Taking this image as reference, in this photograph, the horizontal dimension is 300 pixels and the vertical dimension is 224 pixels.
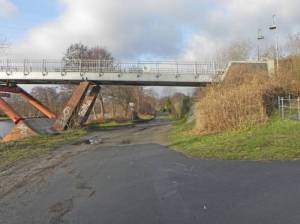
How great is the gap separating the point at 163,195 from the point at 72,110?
1281 inches

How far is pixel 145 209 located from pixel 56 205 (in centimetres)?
183

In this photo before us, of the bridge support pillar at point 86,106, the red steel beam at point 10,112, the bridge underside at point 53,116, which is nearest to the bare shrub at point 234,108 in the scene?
the bridge underside at point 53,116

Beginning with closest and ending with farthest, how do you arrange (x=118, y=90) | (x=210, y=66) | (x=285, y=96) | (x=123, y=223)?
1. (x=123, y=223)
2. (x=285, y=96)
3. (x=210, y=66)
4. (x=118, y=90)

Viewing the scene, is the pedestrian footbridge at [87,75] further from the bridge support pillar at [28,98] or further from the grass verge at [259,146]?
the grass verge at [259,146]

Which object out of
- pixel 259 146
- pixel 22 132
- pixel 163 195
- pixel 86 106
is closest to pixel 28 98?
pixel 86 106

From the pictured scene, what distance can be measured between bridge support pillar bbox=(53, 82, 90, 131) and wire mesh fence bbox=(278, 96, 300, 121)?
2159cm

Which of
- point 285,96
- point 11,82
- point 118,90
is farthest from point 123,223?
point 118,90

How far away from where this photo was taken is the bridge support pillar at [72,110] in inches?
1494

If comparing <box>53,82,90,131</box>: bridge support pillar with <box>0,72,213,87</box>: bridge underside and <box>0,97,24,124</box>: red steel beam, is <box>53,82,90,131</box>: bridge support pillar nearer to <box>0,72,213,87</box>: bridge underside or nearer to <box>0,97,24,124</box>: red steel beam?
<box>0,72,213,87</box>: bridge underside

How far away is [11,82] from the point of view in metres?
43.7

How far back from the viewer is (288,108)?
24.1 metres

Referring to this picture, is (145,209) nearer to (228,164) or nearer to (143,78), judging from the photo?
(228,164)

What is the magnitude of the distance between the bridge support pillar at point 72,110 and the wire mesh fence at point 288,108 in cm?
2159

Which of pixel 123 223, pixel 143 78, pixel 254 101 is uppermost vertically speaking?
pixel 143 78
